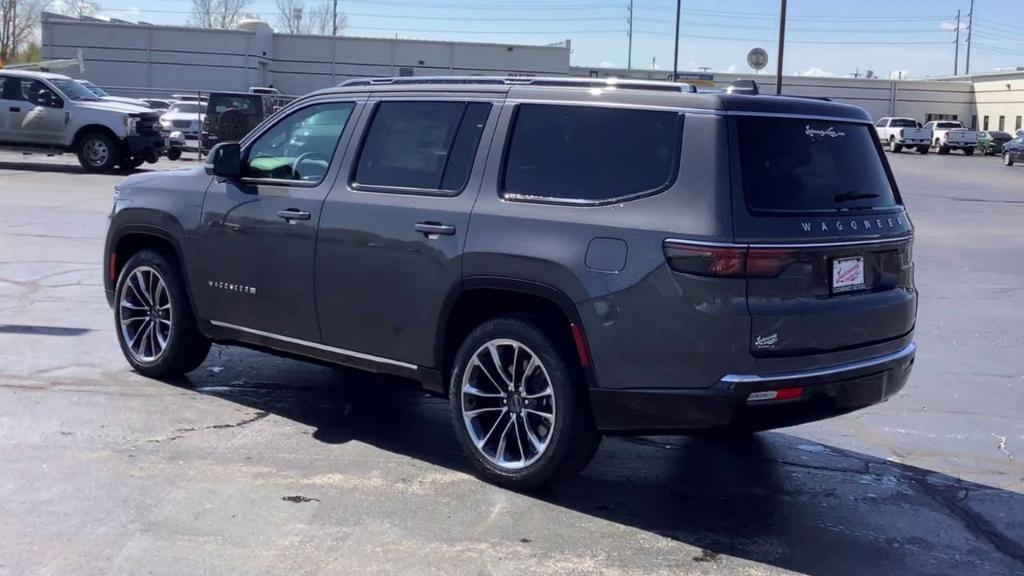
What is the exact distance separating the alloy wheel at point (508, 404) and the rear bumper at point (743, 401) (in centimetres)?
38

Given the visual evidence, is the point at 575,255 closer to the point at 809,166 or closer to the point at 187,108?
the point at 809,166

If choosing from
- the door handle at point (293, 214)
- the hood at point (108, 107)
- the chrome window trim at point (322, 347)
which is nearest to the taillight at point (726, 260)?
the chrome window trim at point (322, 347)

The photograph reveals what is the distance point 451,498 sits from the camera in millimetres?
5387

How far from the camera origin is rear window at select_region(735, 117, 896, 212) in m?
4.91

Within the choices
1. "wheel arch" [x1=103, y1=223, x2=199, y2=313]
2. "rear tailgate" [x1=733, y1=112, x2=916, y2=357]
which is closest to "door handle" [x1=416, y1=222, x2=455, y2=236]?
"rear tailgate" [x1=733, y1=112, x2=916, y2=357]

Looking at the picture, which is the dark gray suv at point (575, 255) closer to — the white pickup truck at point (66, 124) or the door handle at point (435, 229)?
the door handle at point (435, 229)

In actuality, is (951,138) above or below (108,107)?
above

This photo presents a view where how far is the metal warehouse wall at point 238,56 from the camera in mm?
53375

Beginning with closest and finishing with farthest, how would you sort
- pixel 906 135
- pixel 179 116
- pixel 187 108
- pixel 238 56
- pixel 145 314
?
pixel 145 314 < pixel 179 116 < pixel 187 108 < pixel 238 56 < pixel 906 135

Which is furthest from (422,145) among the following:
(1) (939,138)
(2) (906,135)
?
(1) (939,138)

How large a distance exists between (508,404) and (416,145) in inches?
59.4

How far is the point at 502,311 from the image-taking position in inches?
220

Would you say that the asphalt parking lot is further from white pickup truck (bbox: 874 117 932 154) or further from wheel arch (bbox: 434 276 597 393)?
white pickup truck (bbox: 874 117 932 154)

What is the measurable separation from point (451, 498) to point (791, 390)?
172cm
